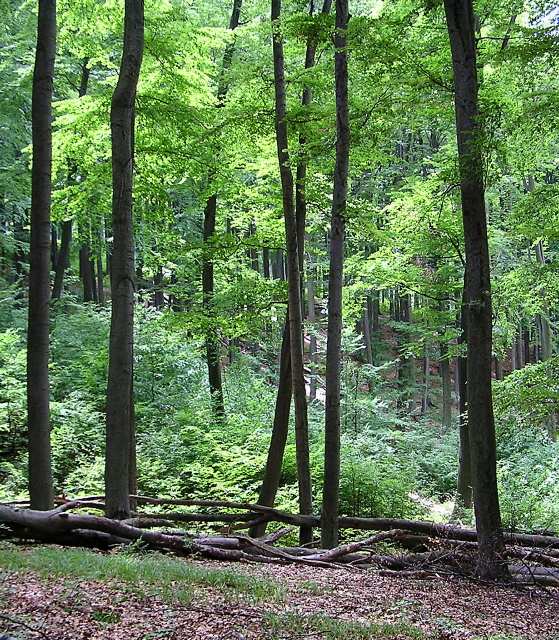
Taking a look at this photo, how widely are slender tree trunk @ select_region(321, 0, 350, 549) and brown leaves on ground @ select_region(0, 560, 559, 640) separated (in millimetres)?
2506

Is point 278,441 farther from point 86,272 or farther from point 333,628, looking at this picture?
point 86,272

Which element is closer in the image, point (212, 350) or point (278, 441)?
point (278, 441)

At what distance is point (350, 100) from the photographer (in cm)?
1106

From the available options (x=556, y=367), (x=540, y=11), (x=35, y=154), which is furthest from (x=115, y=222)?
(x=556, y=367)

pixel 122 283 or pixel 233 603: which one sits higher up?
pixel 122 283

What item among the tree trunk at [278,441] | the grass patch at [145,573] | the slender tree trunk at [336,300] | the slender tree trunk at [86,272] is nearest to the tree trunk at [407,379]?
the slender tree trunk at [86,272]

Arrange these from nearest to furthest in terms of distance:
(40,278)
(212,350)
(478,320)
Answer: (478,320) < (40,278) < (212,350)

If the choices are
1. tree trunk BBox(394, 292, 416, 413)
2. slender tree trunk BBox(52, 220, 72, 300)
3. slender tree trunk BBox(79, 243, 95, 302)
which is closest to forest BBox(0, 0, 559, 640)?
slender tree trunk BBox(52, 220, 72, 300)

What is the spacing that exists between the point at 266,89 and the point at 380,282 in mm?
5397

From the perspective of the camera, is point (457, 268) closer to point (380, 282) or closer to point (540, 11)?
point (380, 282)

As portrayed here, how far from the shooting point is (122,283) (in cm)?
874

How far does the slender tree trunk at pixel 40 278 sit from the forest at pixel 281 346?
4 cm

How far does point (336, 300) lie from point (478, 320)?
2.69 metres

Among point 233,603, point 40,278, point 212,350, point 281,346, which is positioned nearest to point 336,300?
point 281,346
